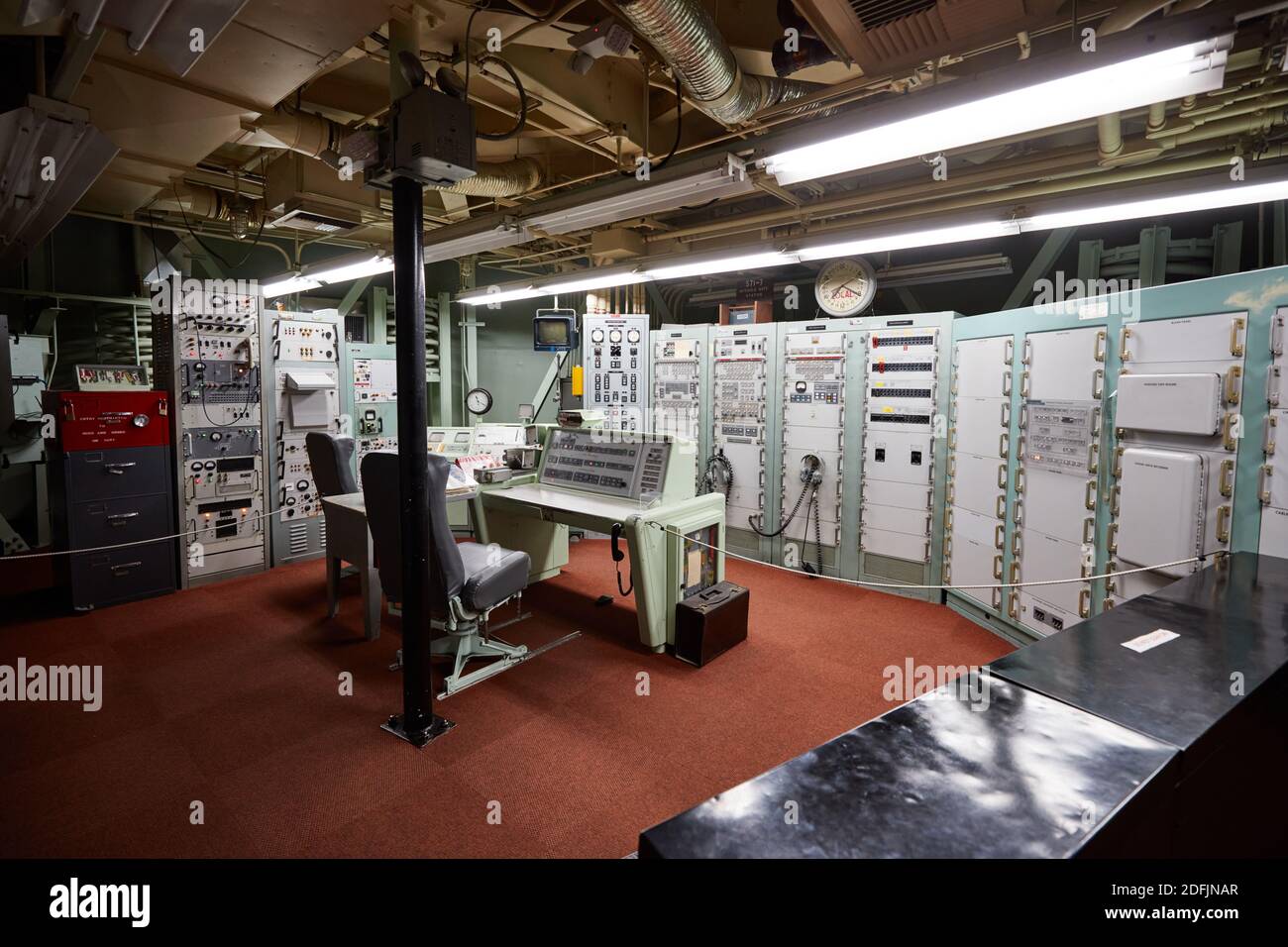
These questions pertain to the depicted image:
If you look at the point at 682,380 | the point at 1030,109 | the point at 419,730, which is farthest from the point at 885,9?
the point at 682,380

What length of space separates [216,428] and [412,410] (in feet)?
11.2

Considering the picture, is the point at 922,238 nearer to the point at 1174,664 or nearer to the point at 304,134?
the point at 1174,664

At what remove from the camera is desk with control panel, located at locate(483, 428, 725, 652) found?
3773mm

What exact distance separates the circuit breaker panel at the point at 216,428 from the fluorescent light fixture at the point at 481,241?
1802mm

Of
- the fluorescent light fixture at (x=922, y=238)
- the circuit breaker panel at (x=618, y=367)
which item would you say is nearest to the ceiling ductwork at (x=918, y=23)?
the fluorescent light fixture at (x=922, y=238)

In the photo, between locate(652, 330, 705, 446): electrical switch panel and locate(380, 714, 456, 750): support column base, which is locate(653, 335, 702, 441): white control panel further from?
locate(380, 714, 456, 750): support column base

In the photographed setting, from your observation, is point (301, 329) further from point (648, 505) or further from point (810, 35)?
point (810, 35)

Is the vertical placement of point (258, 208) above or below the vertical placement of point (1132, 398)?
above

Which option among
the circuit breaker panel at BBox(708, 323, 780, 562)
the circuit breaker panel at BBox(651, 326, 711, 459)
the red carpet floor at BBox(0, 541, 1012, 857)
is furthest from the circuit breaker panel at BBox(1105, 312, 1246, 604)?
the circuit breaker panel at BBox(651, 326, 711, 459)

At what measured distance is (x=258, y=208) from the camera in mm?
5102

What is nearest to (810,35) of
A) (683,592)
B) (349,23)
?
(349,23)

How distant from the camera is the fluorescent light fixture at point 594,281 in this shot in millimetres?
5593

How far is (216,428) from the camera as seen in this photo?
510 centimetres
